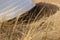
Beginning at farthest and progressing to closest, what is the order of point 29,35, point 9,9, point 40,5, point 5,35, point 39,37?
point 40,5
point 9,9
point 5,35
point 39,37
point 29,35

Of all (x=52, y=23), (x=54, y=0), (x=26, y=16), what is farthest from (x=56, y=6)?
(x=52, y=23)

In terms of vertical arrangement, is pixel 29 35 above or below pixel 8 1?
below

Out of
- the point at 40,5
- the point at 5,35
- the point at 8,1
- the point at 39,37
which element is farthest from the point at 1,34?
the point at 40,5

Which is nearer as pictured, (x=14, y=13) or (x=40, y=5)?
(x=14, y=13)

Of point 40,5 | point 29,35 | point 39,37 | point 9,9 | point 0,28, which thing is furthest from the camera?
point 40,5

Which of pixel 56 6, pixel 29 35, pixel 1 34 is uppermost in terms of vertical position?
pixel 56 6

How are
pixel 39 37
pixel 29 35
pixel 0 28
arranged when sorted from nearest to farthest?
pixel 29 35 → pixel 39 37 → pixel 0 28

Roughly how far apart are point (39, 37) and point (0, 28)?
0.61 meters

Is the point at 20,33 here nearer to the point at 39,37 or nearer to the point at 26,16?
the point at 39,37

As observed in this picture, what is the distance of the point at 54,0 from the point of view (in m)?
4.39

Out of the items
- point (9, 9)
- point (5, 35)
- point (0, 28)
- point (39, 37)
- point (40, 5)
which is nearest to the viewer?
point (39, 37)

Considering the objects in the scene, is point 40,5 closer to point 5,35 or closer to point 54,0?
point 54,0

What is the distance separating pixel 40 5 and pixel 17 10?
2.28ft

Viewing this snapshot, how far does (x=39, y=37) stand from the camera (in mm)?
2582
